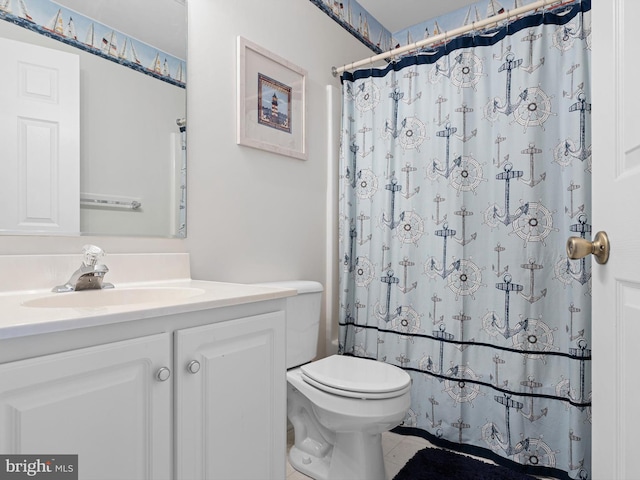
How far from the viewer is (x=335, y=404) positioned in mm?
1432

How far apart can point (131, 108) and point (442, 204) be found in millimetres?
1395

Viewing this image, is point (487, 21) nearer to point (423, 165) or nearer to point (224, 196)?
point (423, 165)

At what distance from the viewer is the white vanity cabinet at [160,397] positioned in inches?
28.2

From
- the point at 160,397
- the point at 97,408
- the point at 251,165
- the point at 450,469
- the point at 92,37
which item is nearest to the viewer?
the point at 97,408

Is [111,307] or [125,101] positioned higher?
[125,101]

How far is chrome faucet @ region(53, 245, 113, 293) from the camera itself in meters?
1.16

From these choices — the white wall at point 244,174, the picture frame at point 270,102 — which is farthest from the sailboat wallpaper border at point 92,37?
the picture frame at point 270,102

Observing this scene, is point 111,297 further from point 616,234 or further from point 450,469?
point 450,469

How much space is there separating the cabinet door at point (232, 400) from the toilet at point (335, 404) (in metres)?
0.31

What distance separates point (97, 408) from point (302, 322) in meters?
1.03

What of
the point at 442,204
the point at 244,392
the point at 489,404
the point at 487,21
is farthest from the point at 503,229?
the point at 244,392

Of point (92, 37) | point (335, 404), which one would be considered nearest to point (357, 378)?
point (335, 404)

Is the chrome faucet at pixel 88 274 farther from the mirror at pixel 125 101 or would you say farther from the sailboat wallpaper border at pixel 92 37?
the sailboat wallpaper border at pixel 92 37

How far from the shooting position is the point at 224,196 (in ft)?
5.56
